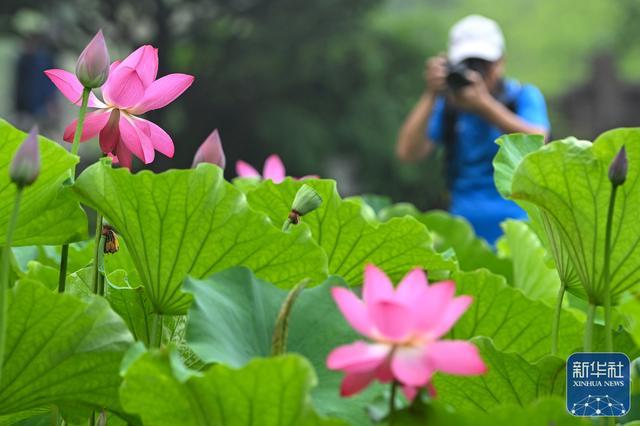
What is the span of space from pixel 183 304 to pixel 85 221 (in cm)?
9

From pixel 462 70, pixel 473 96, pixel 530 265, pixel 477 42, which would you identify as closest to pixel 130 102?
pixel 530 265

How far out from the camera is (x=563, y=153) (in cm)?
75

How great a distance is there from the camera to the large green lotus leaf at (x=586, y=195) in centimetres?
74

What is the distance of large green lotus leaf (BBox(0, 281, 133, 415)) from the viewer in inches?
26.4

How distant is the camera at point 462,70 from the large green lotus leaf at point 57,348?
8.88 ft

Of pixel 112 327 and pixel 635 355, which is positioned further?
pixel 635 355

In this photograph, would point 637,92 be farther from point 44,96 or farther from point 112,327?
point 112,327

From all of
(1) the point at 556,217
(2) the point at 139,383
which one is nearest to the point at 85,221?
(2) the point at 139,383

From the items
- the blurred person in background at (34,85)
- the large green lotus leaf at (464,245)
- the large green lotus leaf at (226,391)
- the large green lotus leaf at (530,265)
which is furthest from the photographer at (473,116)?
the blurred person in background at (34,85)

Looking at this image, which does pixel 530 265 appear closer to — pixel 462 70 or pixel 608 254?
pixel 608 254

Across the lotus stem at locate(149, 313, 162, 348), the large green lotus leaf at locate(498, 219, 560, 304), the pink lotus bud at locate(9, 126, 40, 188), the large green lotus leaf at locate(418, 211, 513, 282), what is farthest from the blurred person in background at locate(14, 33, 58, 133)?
the pink lotus bud at locate(9, 126, 40, 188)

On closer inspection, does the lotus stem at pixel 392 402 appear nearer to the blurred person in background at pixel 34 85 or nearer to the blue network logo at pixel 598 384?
the blue network logo at pixel 598 384

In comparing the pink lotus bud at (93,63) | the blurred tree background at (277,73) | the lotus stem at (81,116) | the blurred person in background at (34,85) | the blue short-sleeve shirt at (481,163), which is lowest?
the lotus stem at (81,116)

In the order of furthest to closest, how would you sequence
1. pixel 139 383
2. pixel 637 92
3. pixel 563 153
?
pixel 637 92, pixel 563 153, pixel 139 383
